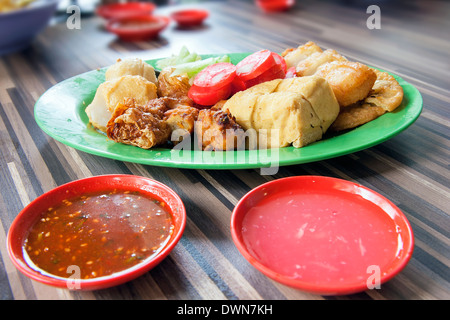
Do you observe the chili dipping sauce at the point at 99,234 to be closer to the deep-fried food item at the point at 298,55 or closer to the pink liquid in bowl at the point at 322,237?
the pink liquid in bowl at the point at 322,237

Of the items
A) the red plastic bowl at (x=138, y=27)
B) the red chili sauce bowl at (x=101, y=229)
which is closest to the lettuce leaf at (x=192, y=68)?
the red chili sauce bowl at (x=101, y=229)

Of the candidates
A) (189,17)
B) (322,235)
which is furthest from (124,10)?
(322,235)

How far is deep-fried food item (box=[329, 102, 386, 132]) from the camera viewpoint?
193 centimetres

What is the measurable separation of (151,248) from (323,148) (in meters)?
0.84

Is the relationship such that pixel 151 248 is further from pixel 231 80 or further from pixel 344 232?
pixel 231 80

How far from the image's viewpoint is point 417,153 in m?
1.94

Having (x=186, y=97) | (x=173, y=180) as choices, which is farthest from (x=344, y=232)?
(x=186, y=97)

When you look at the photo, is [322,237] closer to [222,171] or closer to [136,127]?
[222,171]

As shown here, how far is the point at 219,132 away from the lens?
5.70 ft

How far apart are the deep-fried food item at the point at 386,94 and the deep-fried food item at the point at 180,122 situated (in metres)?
0.85

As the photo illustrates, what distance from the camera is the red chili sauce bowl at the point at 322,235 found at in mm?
1127

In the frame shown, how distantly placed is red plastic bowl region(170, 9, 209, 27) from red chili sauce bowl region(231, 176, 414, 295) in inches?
128
